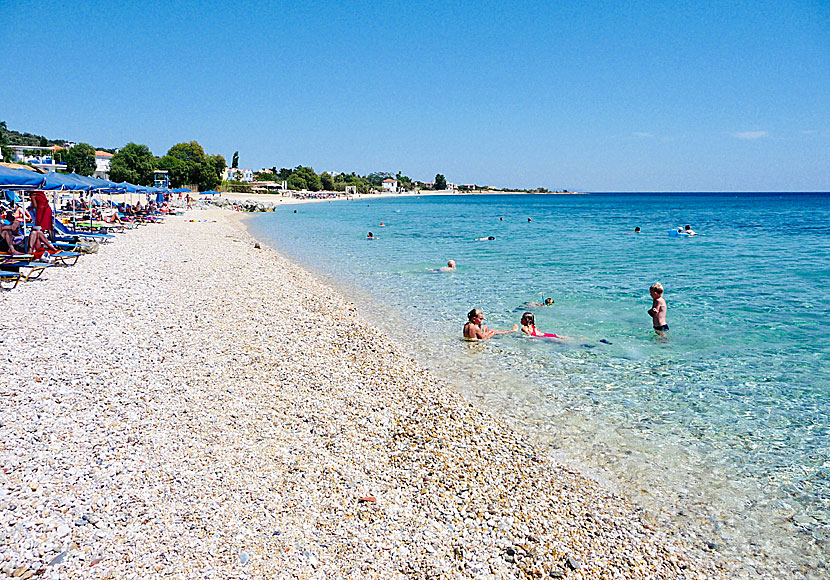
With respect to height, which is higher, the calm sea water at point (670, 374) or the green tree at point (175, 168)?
the green tree at point (175, 168)

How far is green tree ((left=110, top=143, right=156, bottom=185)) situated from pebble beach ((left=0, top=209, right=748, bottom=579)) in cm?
7483

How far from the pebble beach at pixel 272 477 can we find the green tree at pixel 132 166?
74828 millimetres

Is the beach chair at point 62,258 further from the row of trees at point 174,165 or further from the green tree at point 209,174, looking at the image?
the green tree at point 209,174

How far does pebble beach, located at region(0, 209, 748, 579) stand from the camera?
11.8 ft

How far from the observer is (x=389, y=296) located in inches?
573

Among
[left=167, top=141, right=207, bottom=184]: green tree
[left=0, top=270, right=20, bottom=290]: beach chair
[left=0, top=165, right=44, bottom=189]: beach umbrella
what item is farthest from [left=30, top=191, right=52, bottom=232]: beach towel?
[left=167, top=141, right=207, bottom=184]: green tree

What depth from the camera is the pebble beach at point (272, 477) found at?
11.8 feet

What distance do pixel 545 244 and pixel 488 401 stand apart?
2591 centimetres

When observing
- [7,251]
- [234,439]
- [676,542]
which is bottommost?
[676,542]

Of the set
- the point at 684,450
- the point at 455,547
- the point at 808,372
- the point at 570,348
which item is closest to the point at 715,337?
the point at 808,372

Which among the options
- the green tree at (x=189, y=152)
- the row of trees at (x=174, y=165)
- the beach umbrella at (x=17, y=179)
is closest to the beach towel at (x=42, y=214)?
the beach umbrella at (x=17, y=179)

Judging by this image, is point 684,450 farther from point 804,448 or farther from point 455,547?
point 455,547

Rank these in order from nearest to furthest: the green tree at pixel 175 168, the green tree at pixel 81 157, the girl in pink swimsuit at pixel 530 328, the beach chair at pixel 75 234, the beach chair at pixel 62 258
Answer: the girl in pink swimsuit at pixel 530 328
the beach chair at pixel 62 258
the beach chair at pixel 75 234
the green tree at pixel 175 168
the green tree at pixel 81 157

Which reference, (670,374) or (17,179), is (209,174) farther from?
(670,374)
